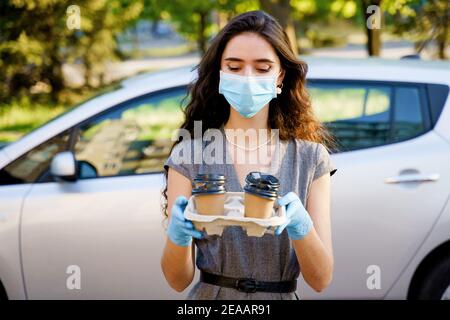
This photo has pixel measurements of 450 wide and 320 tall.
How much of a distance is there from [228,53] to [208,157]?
0.31 m

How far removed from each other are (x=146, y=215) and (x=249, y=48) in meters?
1.92

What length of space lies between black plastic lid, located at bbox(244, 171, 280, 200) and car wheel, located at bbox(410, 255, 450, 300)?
2373 mm

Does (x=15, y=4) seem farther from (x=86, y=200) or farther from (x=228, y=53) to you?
(x=228, y=53)

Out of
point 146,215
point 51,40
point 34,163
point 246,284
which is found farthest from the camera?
point 51,40

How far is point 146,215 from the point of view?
4.00 meters

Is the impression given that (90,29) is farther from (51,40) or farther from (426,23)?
(426,23)

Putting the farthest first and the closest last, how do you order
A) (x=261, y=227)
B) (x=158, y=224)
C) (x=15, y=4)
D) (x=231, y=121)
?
(x=15, y=4) < (x=158, y=224) < (x=231, y=121) < (x=261, y=227)

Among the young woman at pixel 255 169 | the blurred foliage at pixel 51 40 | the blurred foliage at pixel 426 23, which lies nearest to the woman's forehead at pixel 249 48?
the young woman at pixel 255 169

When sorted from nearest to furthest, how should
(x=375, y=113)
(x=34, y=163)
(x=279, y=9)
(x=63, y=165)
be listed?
1. (x=63, y=165)
2. (x=34, y=163)
3. (x=375, y=113)
4. (x=279, y=9)

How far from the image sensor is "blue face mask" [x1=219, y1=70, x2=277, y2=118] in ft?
7.27

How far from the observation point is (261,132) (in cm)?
232

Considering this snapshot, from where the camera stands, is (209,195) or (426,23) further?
(426,23)

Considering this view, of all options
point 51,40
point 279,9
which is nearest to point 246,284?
point 279,9
